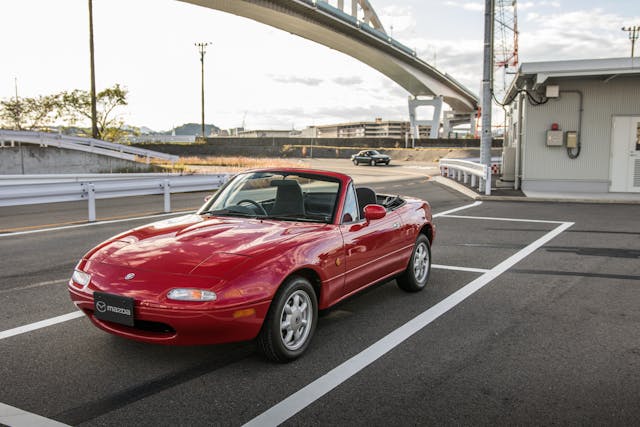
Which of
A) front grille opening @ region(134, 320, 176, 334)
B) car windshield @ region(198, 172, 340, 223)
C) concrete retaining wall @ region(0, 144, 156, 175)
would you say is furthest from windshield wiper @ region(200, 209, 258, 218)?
concrete retaining wall @ region(0, 144, 156, 175)

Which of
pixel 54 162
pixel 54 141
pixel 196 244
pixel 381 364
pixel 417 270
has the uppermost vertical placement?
pixel 54 141

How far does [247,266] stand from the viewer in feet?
13.0

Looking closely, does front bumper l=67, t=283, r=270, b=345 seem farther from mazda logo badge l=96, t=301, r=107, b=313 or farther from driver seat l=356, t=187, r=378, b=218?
driver seat l=356, t=187, r=378, b=218

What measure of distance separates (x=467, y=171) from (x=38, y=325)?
63.7 feet

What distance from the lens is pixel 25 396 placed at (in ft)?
11.8

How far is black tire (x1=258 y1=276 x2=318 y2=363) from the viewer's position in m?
4.05

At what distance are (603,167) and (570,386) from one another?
16.9 meters

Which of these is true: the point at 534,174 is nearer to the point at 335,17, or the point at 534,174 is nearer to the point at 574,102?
the point at 574,102

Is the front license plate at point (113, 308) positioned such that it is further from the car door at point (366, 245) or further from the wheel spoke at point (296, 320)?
the car door at point (366, 245)

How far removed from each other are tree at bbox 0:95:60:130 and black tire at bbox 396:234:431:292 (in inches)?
→ 1939

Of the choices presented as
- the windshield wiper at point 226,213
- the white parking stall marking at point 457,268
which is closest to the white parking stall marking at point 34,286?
the windshield wiper at point 226,213

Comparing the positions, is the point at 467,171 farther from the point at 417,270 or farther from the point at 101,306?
the point at 101,306

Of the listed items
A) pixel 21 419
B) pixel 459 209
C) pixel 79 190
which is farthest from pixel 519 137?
pixel 21 419

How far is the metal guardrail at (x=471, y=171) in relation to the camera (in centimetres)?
1880
